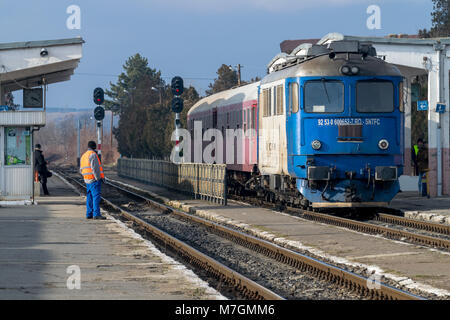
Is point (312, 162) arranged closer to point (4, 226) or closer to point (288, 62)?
point (288, 62)

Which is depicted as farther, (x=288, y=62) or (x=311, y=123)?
(x=288, y=62)

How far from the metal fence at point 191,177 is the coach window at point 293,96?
445 cm

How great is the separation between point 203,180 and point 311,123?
7.89m

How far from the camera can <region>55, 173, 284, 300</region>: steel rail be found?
941 cm

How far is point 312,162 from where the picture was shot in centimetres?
1827

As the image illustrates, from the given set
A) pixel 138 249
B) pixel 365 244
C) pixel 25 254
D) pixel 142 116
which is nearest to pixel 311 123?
pixel 365 244

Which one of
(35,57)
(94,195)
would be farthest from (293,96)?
(35,57)

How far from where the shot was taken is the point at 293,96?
18.8 m

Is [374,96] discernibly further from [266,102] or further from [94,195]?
[94,195]

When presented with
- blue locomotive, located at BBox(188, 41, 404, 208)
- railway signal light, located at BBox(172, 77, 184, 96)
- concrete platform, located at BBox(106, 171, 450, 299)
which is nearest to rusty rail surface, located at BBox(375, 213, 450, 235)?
blue locomotive, located at BBox(188, 41, 404, 208)

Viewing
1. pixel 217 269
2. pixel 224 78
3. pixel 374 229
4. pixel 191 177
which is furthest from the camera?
pixel 224 78

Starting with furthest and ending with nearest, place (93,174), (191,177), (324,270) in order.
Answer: (191,177) < (93,174) < (324,270)

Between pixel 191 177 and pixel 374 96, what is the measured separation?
10249 millimetres

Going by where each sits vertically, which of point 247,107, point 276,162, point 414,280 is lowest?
point 414,280
